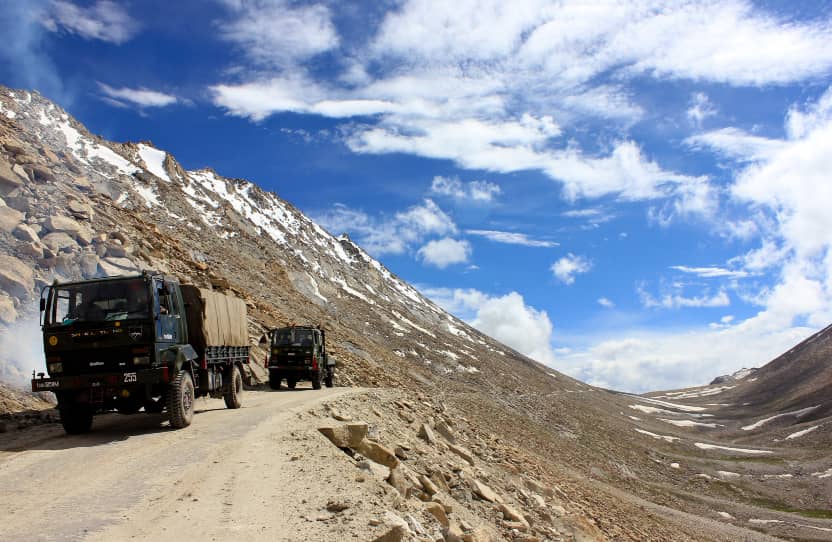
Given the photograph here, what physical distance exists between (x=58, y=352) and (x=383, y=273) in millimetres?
137788

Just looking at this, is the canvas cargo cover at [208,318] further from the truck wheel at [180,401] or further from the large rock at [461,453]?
the large rock at [461,453]

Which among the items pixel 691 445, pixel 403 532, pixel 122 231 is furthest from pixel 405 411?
pixel 691 445

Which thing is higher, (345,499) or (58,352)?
(58,352)

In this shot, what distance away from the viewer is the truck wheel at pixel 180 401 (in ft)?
41.5

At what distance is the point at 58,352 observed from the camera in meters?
12.1

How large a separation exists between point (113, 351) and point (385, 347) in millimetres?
62559

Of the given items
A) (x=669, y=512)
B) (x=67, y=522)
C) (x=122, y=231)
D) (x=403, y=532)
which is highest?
(x=122, y=231)

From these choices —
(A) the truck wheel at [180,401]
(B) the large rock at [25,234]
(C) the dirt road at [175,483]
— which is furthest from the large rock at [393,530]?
(B) the large rock at [25,234]

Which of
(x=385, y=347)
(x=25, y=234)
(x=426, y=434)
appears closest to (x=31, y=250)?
(x=25, y=234)

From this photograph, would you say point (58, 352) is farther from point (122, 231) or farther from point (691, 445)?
point (691, 445)

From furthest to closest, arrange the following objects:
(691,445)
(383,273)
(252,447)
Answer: (383,273), (691,445), (252,447)

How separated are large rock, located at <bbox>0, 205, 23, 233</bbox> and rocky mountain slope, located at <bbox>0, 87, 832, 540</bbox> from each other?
0.38ft

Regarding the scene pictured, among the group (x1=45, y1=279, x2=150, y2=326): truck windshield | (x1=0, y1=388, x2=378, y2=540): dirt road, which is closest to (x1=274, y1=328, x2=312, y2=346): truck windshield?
(x1=0, y1=388, x2=378, y2=540): dirt road

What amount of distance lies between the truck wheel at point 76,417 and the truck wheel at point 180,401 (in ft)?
5.46
